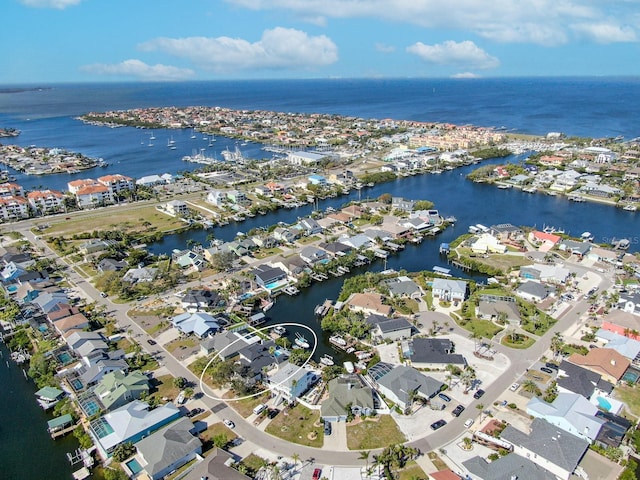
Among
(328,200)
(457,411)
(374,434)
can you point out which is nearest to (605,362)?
(457,411)

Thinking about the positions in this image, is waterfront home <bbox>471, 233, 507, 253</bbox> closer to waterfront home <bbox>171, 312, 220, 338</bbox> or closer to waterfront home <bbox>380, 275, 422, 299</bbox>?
waterfront home <bbox>380, 275, 422, 299</bbox>

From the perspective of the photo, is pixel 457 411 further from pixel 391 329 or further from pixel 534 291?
pixel 534 291

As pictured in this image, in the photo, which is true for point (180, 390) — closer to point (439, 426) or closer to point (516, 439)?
point (439, 426)

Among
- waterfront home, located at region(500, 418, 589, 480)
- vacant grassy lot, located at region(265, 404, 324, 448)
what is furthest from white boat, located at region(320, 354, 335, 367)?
waterfront home, located at region(500, 418, 589, 480)

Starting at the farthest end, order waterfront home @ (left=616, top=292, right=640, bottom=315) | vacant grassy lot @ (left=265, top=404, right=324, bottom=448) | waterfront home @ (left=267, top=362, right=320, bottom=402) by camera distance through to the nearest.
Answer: waterfront home @ (left=616, top=292, right=640, bottom=315), waterfront home @ (left=267, top=362, right=320, bottom=402), vacant grassy lot @ (left=265, top=404, right=324, bottom=448)

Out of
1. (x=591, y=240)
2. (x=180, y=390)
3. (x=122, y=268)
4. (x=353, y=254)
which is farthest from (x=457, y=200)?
(x=180, y=390)

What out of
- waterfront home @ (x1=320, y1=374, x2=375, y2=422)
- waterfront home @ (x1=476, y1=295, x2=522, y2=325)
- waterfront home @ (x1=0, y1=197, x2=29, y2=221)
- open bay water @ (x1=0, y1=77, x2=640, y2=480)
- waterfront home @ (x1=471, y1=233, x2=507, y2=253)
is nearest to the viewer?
waterfront home @ (x1=320, y1=374, x2=375, y2=422)

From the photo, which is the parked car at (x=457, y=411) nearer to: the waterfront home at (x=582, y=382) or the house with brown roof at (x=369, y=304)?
the waterfront home at (x=582, y=382)
